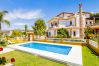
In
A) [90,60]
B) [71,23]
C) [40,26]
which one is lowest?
[90,60]

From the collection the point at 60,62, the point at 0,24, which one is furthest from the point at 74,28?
the point at 60,62

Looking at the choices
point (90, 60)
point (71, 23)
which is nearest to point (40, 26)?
point (71, 23)

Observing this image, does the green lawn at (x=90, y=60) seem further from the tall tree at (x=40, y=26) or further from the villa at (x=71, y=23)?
the tall tree at (x=40, y=26)

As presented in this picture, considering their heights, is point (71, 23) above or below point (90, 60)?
above

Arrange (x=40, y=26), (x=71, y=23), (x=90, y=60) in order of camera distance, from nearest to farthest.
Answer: (x=90, y=60)
(x=71, y=23)
(x=40, y=26)

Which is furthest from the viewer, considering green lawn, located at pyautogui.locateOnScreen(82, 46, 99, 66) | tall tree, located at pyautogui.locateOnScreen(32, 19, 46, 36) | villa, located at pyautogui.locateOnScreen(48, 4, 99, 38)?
tall tree, located at pyautogui.locateOnScreen(32, 19, 46, 36)

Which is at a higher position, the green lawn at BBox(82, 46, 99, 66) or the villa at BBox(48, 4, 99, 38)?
the villa at BBox(48, 4, 99, 38)

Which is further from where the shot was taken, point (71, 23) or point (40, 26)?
point (40, 26)

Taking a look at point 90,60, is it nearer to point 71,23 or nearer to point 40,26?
point 71,23

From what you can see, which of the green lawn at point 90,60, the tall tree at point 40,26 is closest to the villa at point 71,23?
the tall tree at point 40,26

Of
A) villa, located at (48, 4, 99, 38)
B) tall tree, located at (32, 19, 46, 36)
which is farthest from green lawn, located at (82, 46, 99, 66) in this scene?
tall tree, located at (32, 19, 46, 36)

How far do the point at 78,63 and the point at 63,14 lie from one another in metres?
37.6

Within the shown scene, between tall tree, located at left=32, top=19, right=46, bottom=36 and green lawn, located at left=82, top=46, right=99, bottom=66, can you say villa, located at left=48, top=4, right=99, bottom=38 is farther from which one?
green lawn, located at left=82, top=46, right=99, bottom=66

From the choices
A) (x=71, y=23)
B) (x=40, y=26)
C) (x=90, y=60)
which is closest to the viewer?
(x=90, y=60)
